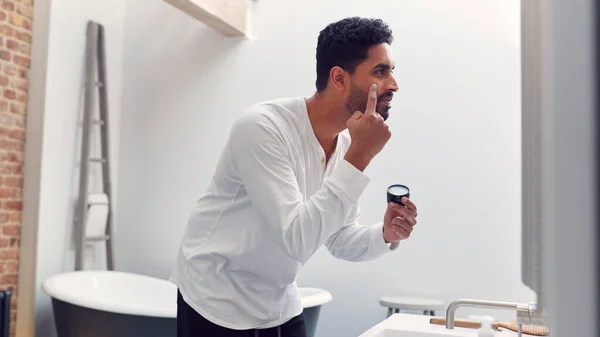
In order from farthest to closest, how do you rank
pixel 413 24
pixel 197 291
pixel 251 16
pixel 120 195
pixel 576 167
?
pixel 120 195 → pixel 251 16 → pixel 413 24 → pixel 197 291 → pixel 576 167

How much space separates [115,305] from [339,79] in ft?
6.30

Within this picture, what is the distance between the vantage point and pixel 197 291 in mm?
1631

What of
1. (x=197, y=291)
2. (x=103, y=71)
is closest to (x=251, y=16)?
(x=103, y=71)

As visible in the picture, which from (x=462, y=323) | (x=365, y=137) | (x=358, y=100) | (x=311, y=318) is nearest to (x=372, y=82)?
(x=358, y=100)

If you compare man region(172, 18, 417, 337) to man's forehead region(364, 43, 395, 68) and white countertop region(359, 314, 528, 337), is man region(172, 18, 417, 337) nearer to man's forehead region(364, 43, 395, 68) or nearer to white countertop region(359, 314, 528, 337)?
man's forehead region(364, 43, 395, 68)

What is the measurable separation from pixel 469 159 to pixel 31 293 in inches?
104

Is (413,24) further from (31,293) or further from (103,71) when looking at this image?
(31,293)

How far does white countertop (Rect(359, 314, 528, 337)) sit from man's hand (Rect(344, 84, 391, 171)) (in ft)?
1.67

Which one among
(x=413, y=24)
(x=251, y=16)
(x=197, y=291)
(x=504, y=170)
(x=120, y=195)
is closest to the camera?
(x=197, y=291)

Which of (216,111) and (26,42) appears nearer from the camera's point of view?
(26,42)

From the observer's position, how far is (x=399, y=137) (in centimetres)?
376

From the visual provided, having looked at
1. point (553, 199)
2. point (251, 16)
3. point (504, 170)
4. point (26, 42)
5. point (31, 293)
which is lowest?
point (31, 293)

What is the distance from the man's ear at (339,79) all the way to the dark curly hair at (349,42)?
1 centimetres

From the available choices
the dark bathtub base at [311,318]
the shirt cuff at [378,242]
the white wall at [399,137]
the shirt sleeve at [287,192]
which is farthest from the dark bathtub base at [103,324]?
the shirt sleeve at [287,192]
